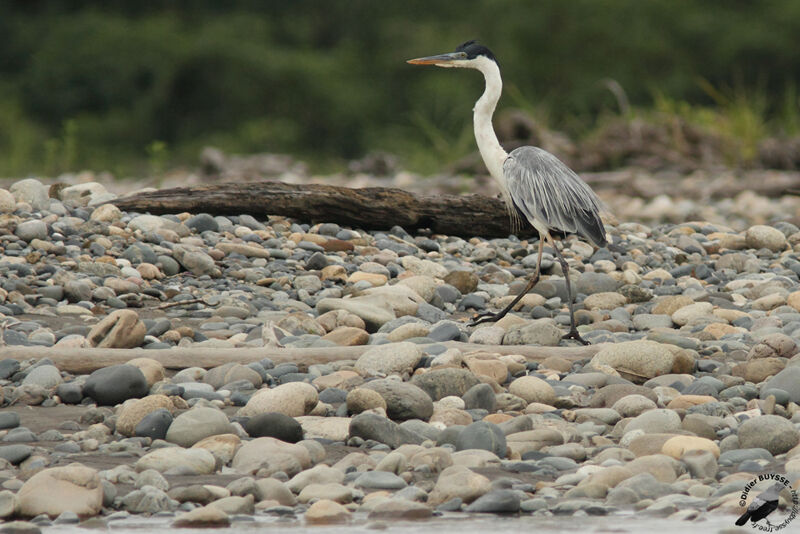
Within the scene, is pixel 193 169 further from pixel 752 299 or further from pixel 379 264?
pixel 752 299

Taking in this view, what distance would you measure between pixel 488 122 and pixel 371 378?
1895 mm

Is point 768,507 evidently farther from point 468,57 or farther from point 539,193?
point 468,57

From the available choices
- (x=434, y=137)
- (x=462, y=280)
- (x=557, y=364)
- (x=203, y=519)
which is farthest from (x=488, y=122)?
(x=434, y=137)

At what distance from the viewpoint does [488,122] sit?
5.39 meters

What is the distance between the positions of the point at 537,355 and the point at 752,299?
1.68 m

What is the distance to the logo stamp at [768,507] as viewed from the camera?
2.68 m

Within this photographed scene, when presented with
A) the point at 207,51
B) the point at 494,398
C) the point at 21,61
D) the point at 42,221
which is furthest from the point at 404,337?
the point at 21,61

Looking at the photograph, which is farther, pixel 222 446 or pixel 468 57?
pixel 468 57

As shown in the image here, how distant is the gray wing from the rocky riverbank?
396 millimetres

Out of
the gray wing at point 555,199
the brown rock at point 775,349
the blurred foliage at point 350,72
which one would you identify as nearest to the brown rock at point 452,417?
the brown rock at point 775,349

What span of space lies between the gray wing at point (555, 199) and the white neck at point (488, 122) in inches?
7.1

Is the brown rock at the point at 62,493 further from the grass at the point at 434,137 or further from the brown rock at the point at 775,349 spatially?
the grass at the point at 434,137

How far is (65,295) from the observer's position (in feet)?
16.6

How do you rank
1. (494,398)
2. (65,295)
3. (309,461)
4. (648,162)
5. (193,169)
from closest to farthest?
(309,461)
(494,398)
(65,295)
(648,162)
(193,169)
